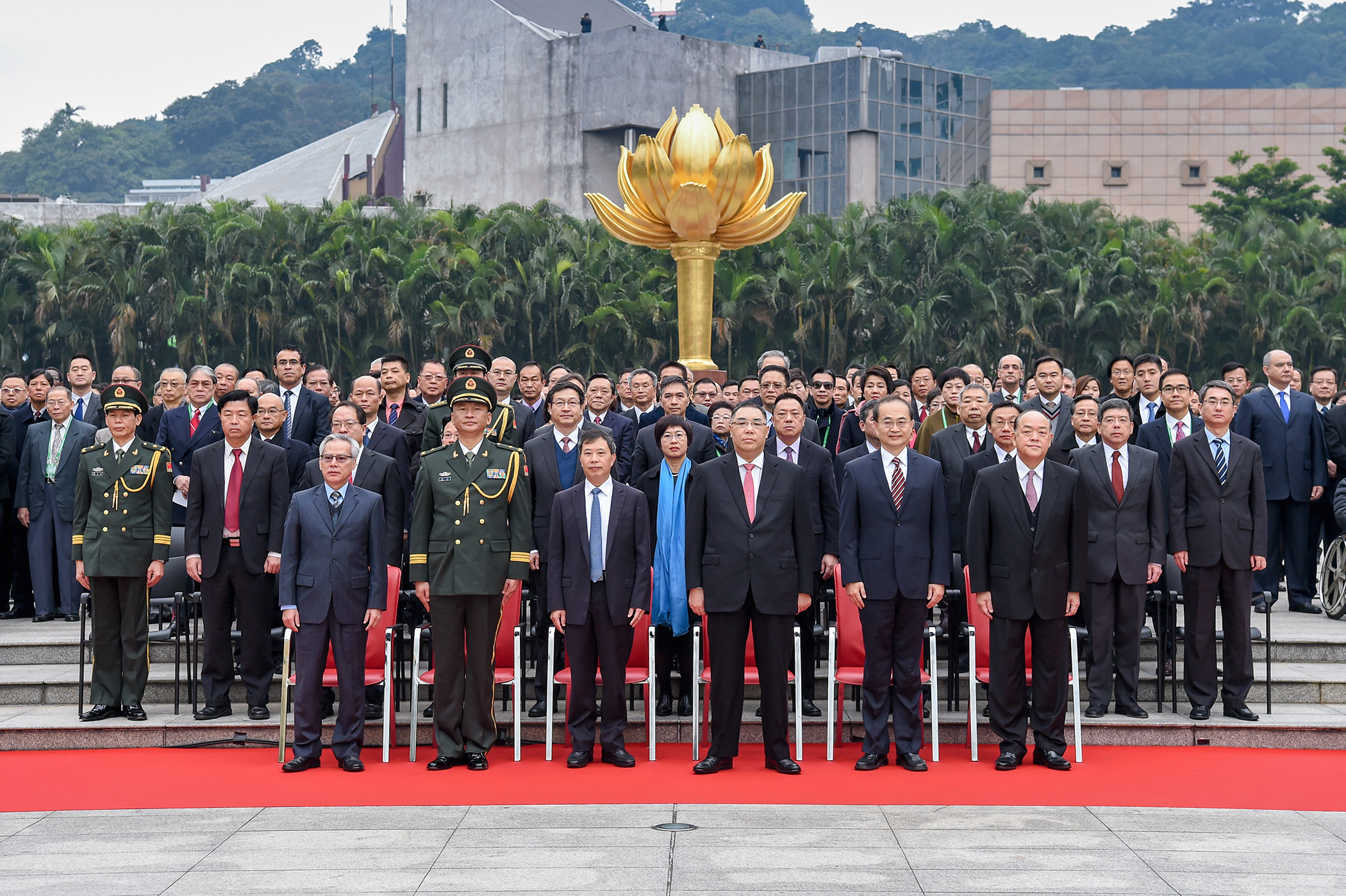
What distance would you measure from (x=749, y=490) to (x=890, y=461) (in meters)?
0.79

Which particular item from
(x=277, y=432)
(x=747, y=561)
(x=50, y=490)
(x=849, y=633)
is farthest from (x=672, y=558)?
(x=50, y=490)

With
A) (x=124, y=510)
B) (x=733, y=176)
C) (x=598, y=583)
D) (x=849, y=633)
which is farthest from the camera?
(x=733, y=176)

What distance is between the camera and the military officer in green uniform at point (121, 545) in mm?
8102

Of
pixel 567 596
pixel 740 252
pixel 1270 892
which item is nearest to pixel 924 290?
pixel 740 252

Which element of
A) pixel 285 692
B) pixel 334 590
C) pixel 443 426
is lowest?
pixel 285 692

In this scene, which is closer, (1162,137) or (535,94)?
(535,94)

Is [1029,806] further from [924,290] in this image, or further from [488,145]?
[488,145]

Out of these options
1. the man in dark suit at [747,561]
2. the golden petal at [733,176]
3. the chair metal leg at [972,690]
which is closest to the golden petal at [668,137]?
the golden petal at [733,176]

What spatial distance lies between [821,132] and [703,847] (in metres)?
47.1

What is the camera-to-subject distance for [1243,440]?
8141 millimetres

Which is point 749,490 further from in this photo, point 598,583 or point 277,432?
point 277,432

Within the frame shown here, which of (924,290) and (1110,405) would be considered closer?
(1110,405)

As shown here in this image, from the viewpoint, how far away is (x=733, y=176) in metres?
12.6

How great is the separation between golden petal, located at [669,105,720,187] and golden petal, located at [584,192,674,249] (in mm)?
590
